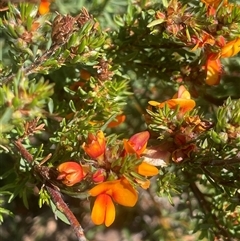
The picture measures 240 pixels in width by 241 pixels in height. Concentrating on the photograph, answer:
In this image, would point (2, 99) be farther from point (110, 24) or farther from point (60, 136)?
point (110, 24)

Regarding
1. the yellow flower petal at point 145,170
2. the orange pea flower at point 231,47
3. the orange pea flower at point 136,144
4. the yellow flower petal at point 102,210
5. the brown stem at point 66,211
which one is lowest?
the brown stem at point 66,211

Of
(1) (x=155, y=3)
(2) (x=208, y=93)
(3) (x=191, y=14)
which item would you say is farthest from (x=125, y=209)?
(3) (x=191, y=14)

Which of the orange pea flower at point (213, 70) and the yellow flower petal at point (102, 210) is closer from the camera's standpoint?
the yellow flower petal at point (102, 210)

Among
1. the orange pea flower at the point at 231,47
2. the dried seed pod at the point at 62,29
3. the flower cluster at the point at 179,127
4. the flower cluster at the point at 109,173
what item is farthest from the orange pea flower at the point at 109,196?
the orange pea flower at the point at 231,47

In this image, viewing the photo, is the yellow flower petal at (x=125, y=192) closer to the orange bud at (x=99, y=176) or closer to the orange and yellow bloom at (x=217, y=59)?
the orange bud at (x=99, y=176)

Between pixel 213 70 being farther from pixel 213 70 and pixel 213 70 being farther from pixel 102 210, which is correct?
pixel 102 210

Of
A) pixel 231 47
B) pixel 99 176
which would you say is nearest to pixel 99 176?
pixel 99 176
